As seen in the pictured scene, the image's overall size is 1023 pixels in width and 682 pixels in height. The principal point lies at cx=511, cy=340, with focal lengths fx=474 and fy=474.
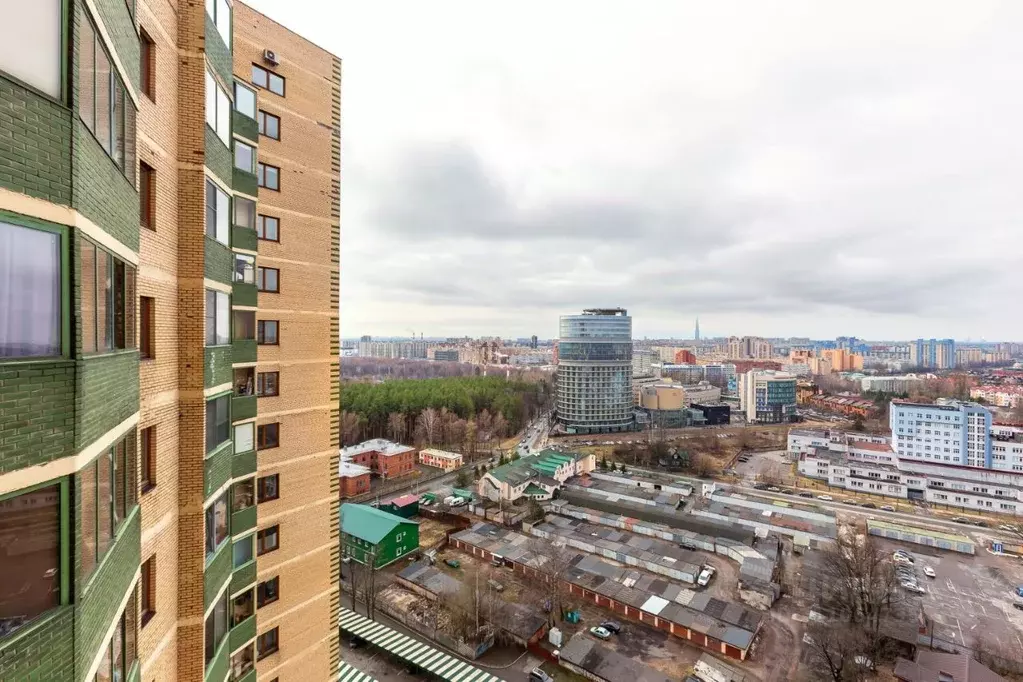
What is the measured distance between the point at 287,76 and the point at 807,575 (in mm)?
35872

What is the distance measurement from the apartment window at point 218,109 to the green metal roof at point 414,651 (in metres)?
20.8

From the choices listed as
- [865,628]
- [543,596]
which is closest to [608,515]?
[543,596]

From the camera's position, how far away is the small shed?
1502 inches

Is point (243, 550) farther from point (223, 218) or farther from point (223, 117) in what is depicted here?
point (223, 117)

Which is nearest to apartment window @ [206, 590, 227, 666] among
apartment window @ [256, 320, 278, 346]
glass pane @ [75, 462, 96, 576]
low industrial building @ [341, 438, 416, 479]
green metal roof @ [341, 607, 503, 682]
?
glass pane @ [75, 462, 96, 576]

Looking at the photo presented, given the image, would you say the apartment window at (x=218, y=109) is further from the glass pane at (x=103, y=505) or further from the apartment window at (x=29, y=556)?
the apartment window at (x=29, y=556)

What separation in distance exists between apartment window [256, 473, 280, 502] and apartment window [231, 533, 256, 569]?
0.77m

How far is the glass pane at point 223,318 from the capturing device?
22.7 feet

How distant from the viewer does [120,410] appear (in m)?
4.12

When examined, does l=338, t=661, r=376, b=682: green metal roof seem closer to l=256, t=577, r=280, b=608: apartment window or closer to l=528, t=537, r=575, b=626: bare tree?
l=528, t=537, r=575, b=626: bare tree

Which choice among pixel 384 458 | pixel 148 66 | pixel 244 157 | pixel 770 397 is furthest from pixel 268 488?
pixel 770 397

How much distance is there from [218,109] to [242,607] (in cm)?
819

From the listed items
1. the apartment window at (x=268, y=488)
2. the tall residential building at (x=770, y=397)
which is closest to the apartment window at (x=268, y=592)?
the apartment window at (x=268, y=488)

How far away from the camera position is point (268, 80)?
912cm
